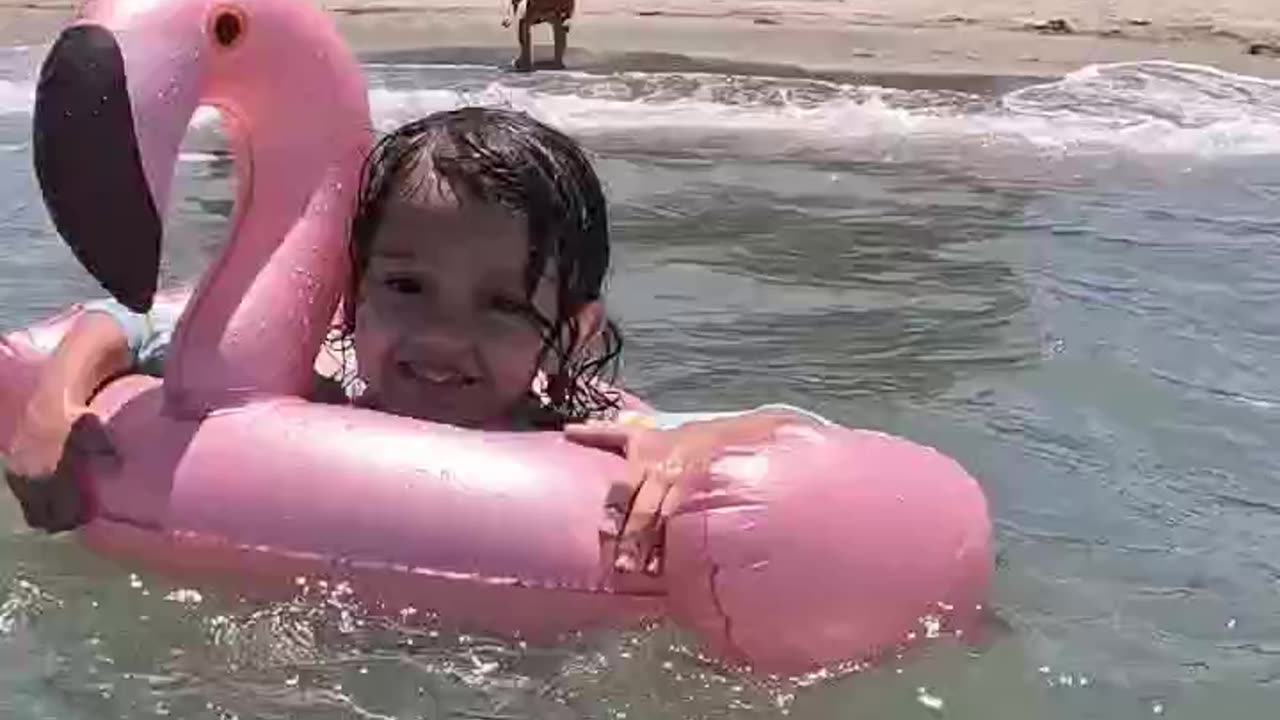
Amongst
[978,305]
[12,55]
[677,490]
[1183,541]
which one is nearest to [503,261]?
[677,490]

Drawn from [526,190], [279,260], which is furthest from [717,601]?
[279,260]

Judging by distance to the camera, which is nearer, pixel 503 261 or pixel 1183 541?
pixel 503 261

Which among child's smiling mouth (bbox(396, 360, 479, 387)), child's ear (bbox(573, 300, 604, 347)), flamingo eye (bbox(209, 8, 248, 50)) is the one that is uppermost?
flamingo eye (bbox(209, 8, 248, 50))

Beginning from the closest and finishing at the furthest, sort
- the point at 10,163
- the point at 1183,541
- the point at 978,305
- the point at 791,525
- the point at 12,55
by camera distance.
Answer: the point at 791,525 → the point at 1183,541 → the point at 978,305 → the point at 10,163 → the point at 12,55

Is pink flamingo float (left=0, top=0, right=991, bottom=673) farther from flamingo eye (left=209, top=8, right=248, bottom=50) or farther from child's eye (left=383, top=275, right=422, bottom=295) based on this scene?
child's eye (left=383, top=275, right=422, bottom=295)

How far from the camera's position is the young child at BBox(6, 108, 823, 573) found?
298cm

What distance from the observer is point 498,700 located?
2.69 m

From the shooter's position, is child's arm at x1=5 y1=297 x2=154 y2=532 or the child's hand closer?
the child's hand

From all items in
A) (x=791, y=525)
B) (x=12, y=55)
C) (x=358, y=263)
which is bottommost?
(x=12, y=55)

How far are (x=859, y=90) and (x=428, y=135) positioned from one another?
9118 mm

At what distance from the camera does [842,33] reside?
16.0 metres

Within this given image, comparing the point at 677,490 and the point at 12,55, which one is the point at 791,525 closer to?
the point at 677,490

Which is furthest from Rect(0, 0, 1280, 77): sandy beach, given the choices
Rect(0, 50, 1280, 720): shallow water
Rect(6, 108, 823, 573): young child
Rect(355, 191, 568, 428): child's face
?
Rect(355, 191, 568, 428): child's face

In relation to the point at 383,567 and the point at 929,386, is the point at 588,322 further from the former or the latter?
the point at 929,386
